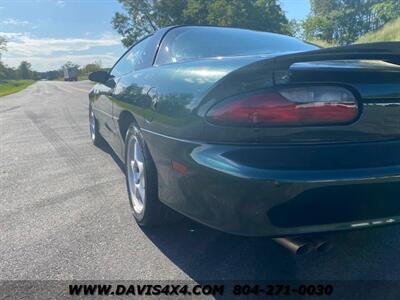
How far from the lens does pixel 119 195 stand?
365 centimetres

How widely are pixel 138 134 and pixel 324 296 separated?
1583 mm

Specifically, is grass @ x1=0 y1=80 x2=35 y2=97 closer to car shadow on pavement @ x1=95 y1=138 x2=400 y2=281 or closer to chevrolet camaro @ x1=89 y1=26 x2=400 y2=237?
car shadow on pavement @ x1=95 y1=138 x2=400 y2=281

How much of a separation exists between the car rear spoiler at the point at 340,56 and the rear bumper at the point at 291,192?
379 mm

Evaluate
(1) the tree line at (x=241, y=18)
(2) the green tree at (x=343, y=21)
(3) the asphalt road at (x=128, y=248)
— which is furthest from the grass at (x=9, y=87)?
(3) the asphalt road at (x=128, y=248)

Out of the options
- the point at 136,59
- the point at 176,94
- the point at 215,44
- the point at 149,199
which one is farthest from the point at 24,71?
the point at 176,94

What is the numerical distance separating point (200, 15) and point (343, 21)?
3079 centimetres

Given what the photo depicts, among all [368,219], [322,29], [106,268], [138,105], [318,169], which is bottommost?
[106,268]

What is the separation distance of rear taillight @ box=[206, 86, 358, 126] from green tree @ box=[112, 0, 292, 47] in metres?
29.2

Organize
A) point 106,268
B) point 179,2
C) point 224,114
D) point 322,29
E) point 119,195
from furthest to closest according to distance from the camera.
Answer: point 322,29 → point 179,2 → point 119,195 → point 106,268 → point 224,114

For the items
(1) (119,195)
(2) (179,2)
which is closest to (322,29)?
(2) (179,2)

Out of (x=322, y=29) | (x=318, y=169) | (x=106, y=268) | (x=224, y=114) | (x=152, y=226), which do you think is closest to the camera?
(x=318, y=169)

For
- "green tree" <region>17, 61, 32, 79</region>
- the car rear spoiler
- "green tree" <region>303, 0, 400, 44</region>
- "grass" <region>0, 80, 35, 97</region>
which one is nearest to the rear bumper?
the car rear spoiler

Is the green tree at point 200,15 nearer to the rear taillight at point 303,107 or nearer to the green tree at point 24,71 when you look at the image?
the rear taillight at point 303,107

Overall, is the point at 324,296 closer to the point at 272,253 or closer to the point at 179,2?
the point at 272,253
